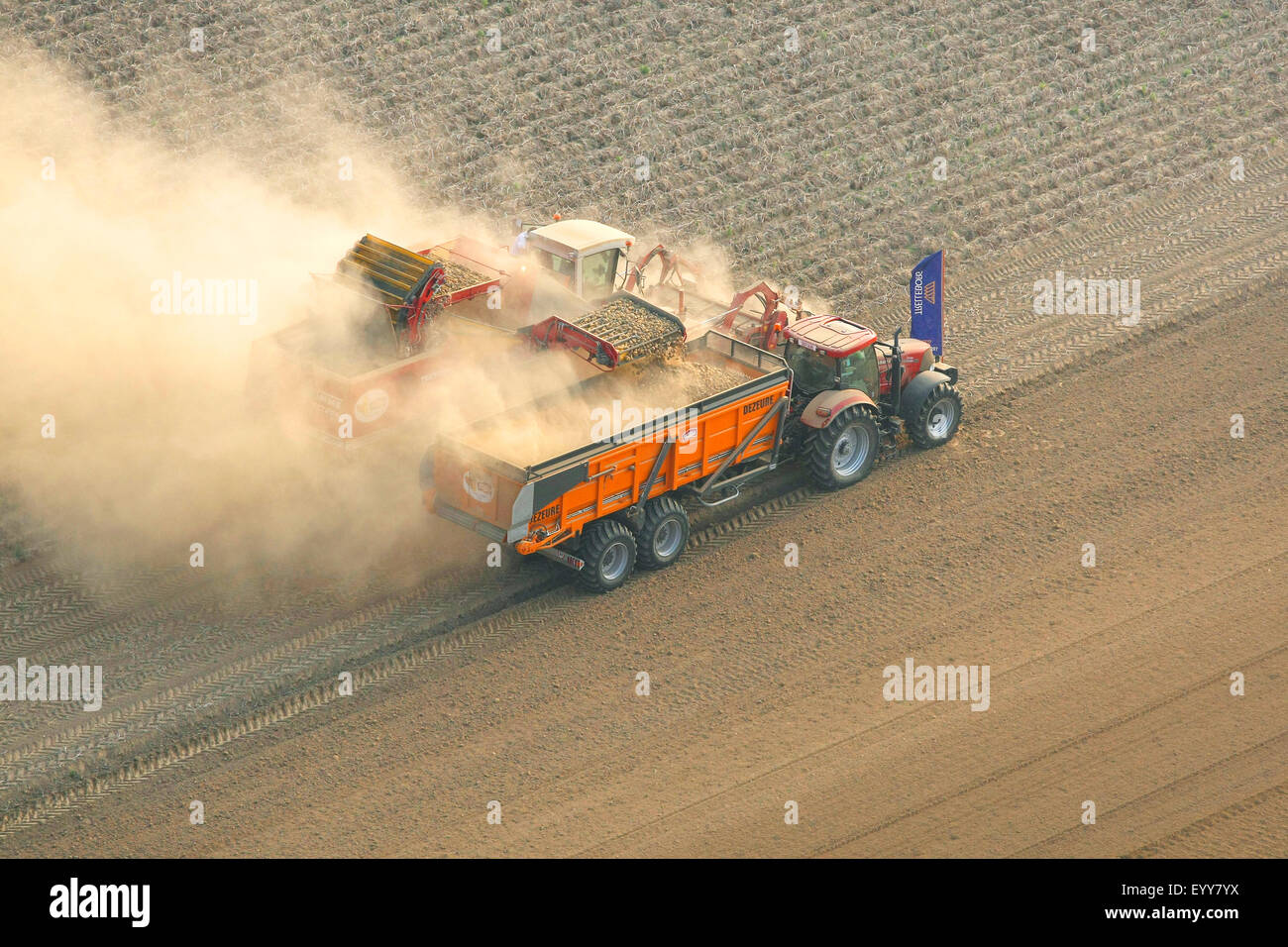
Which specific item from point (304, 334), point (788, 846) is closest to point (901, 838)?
point (788, 846)

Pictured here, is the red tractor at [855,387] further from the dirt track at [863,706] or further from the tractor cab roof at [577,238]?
the tractor cab roof at [577,238]

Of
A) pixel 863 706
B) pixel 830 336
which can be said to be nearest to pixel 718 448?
pixel 830 336

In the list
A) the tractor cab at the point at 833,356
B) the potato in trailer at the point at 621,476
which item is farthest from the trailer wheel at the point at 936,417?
the potato in trailer at the point at 621,476

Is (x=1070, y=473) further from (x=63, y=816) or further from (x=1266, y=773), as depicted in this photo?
(x=63, y=816)

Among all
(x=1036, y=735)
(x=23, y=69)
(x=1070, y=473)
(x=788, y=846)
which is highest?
(x=23, y=69)

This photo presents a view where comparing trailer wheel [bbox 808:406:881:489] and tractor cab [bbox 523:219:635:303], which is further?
tractor cab [bbox 523:219:635:303]

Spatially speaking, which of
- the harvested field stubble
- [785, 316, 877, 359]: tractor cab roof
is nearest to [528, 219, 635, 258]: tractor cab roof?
[785, 316, 877, 359]: tractor cab roof

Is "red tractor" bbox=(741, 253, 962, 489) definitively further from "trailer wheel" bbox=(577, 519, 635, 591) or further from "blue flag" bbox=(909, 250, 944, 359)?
"trailer wheel" bbox=(577, 519, 635, 591)
